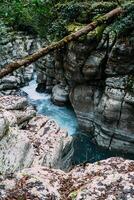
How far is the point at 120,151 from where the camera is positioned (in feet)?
65.4

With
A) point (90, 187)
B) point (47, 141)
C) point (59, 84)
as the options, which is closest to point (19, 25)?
point (59, 84)

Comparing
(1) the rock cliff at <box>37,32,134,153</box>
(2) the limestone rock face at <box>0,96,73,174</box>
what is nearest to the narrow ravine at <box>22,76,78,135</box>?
(1) the rock cliff at <box>37,32,134,153</box>

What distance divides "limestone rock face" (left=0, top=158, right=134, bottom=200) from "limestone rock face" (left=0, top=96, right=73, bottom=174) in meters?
2.98

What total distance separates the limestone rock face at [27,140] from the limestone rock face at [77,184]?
2.98 metres

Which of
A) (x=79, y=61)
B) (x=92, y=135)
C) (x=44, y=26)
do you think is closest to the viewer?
(x=79, y=61)

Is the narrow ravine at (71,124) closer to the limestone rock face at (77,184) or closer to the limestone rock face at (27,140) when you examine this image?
the limestone rock face at (27,140)

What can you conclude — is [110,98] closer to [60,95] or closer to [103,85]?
[103,85]

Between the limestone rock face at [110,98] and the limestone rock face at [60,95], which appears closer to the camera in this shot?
the limestone rock face at [110,98]

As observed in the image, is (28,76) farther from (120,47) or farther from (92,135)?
(120,47)

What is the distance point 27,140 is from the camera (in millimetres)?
9578

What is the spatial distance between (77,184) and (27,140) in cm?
421

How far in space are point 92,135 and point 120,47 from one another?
19.0 feet

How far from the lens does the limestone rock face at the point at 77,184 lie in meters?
4.99

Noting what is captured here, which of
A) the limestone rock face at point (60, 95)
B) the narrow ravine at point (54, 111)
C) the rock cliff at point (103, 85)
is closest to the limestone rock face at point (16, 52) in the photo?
the narrow ravine at point (54, 111)
